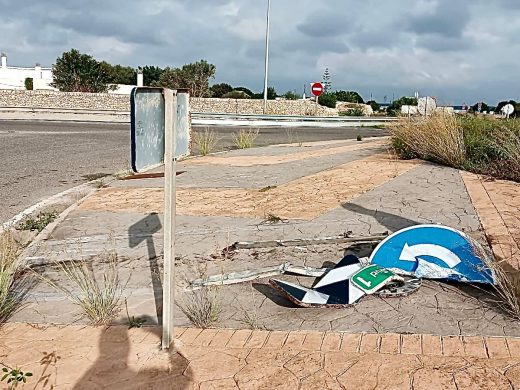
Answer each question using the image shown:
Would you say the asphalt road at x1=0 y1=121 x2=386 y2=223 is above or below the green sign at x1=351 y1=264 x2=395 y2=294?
below

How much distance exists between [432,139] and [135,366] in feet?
24.9

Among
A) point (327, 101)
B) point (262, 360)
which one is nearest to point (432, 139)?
point (262, 360)

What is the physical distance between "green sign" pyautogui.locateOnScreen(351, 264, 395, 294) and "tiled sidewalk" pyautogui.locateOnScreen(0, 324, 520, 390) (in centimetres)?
70

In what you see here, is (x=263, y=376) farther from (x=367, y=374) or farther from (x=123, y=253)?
(x=123, y=253)

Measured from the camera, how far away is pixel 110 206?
7801 millimetres

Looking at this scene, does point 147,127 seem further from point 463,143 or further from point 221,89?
point 221,89

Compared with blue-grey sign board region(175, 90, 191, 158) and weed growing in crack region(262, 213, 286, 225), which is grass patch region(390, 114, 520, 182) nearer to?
weed growing in crack region(262, 213, 286, 225)

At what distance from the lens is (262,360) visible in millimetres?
3273

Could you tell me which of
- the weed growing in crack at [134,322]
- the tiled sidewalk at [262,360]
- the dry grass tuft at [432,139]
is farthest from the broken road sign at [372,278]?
the dry grass tuft at [432,139]

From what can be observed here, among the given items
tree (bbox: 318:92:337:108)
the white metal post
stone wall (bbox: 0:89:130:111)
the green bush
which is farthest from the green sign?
tree (bbox: 318:92:337:108)

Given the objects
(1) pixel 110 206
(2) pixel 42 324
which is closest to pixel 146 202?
(1) pixel 110 206

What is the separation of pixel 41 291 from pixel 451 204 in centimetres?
477

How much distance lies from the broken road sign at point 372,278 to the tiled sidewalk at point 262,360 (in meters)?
0.70

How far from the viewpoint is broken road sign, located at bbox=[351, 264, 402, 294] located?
417cm
